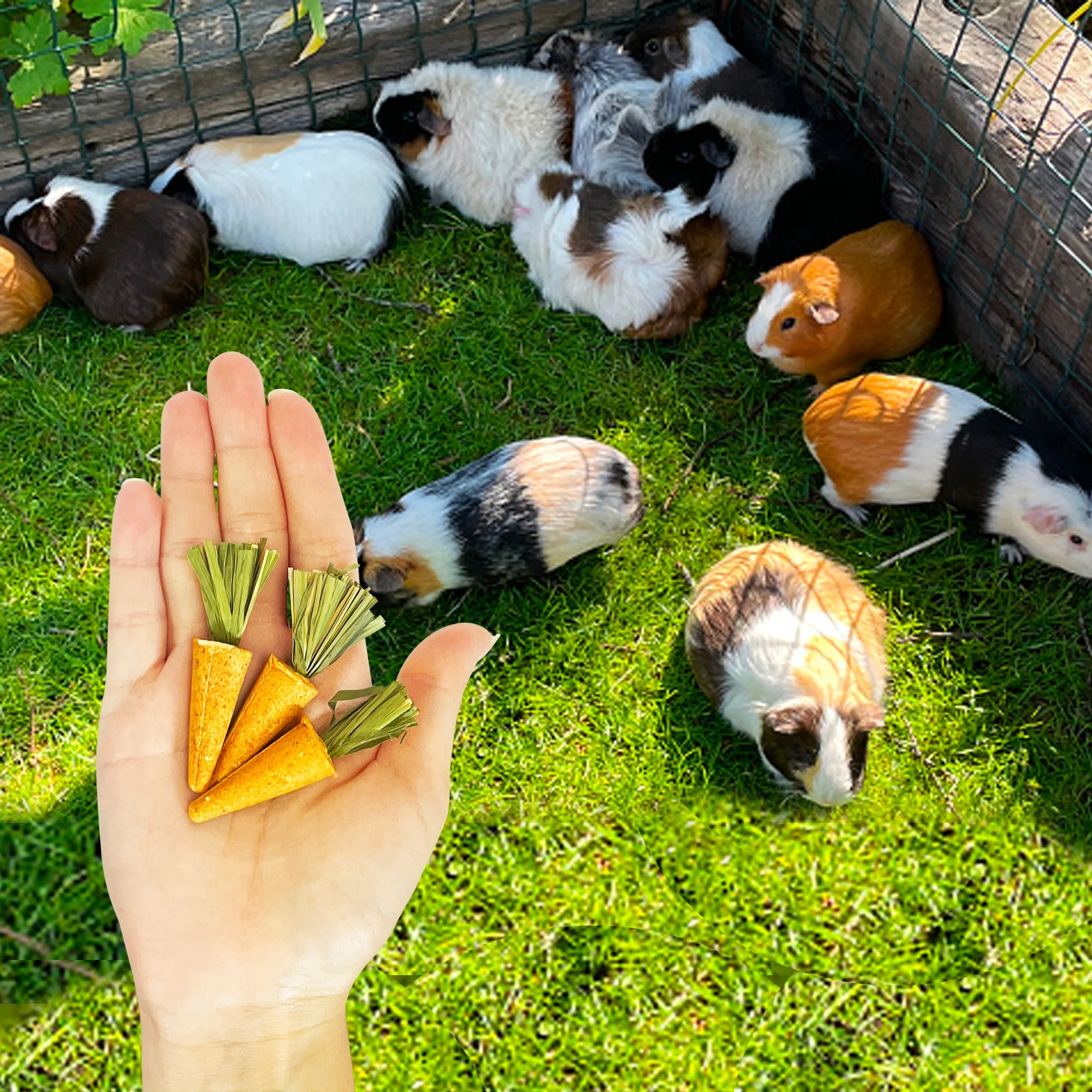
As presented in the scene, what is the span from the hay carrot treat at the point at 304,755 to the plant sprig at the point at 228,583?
225 millimetres

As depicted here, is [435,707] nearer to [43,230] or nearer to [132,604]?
[132,604]

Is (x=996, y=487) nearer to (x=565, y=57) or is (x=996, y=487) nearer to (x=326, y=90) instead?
(x=565, y=57)

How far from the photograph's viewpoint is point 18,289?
3490 millimetres

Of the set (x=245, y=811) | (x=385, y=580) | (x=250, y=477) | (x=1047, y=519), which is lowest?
(x=385, y=580)

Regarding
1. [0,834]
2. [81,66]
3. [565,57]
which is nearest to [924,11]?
[565,57]

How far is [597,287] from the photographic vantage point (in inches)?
137

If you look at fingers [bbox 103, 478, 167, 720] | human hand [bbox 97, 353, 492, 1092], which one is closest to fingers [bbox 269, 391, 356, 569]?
human hand [bbox 97, 353, 492, 1092]

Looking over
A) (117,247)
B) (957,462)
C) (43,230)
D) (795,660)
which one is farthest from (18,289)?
(957,462)

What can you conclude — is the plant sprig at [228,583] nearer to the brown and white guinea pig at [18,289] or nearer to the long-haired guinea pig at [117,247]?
the long-haired guinea pig at [117,247]

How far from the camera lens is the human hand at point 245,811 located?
193 cm

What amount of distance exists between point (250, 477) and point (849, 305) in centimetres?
190

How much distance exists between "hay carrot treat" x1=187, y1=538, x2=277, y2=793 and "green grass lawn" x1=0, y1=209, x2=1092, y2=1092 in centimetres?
100

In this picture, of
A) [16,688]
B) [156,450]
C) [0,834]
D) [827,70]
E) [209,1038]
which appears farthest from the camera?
[827,70]

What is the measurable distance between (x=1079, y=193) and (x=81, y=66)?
3.01 meters
